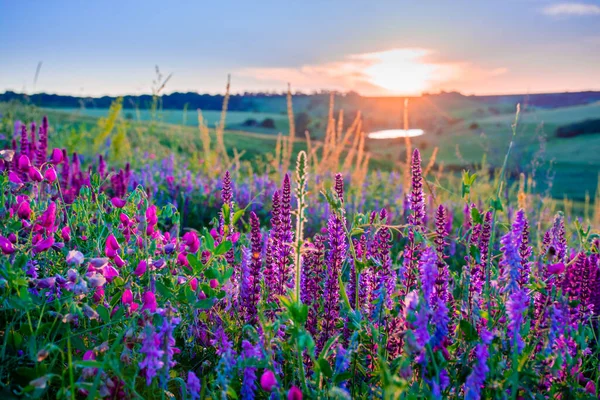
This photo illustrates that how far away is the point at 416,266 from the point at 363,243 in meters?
0.31

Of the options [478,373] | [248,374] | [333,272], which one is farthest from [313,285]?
[478,373]

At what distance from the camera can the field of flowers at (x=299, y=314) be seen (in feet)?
6.06

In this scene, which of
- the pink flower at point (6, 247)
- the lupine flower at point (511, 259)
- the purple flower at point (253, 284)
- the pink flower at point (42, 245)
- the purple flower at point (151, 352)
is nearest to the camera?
the purple flower at point (151, 352)

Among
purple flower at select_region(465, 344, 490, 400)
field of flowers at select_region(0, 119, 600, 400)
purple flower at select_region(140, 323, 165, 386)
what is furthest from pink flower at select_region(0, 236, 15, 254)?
purple flower at select_region(465, 344, 490, 400)

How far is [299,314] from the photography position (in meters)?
1.70

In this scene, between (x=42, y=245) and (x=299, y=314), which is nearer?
(x=299, y=314)

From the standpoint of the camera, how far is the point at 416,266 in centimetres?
252

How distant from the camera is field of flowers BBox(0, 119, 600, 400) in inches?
72.7

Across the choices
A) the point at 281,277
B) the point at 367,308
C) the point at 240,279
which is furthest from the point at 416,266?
the point at 240,279

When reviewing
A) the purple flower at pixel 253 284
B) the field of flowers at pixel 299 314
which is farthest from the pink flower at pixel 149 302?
the purple flower at pixel 253 284

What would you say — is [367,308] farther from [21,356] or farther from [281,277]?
[21,356]

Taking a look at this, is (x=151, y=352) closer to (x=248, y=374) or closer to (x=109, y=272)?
(x=248, y=374)

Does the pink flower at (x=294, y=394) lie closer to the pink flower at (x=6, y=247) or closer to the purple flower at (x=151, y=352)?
the purple flower at (x=151, y=352)

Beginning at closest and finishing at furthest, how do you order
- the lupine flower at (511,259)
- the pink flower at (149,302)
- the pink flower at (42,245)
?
the lupine flower at (511,259) → the pink flower at (149,302) → the pink flower at (42,245)
